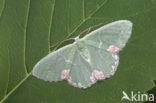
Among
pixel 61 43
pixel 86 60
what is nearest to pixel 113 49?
pixel 86 60

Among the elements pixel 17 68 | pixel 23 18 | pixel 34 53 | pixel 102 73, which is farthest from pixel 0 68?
pixel 102 73

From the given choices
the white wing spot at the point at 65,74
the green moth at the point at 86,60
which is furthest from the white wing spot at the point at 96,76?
the white wing spot at the point at 65,74

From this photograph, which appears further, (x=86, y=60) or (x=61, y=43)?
(x=86, y=60)

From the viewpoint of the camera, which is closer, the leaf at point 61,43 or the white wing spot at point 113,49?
the leaf at point 61,43

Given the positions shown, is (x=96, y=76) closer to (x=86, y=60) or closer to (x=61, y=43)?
(x=86, y=60)

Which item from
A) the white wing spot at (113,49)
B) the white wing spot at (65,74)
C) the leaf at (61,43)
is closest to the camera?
the leaf at (61,43)

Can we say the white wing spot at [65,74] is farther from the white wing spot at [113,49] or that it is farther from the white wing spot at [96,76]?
the white wing spot at [113,49]
